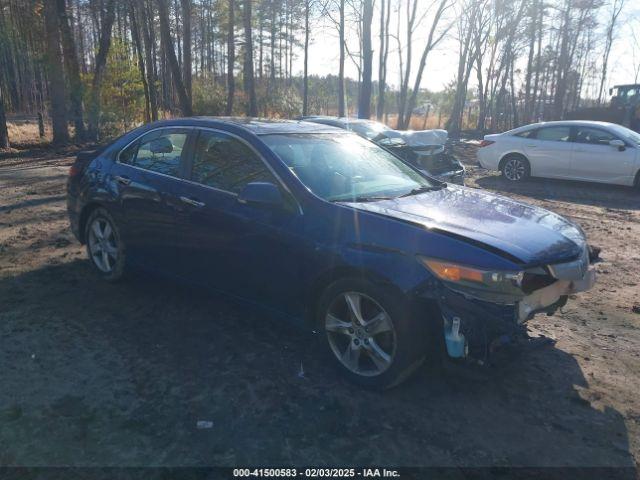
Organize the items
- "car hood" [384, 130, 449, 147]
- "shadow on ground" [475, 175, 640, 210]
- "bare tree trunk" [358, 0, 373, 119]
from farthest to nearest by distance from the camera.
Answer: "bare tree trunk" [358, 0, 373, 119], "car hood" [384, 130, 449, 147], "shadow on ground" [475, 175, 640, 210]

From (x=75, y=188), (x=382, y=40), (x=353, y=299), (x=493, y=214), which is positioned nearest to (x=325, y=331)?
(x=353, y=299)

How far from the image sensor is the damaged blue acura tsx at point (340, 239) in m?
3.13

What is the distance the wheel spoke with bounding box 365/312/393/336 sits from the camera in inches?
130

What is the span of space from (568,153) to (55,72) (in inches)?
603

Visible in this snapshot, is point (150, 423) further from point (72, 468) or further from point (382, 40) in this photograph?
point (382, 40)

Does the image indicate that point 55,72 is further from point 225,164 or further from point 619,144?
point 619,144

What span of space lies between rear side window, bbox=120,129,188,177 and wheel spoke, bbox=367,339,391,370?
2220 mm

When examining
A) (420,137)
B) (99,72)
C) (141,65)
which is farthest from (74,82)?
(420,137)

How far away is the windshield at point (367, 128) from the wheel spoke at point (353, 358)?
27.5 ft

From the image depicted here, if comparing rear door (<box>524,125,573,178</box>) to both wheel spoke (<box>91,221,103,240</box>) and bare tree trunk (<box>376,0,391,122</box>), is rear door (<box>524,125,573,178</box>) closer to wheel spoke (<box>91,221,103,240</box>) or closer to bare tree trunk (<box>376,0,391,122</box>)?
wheel spoke (<box>91,221,103,240</box>)

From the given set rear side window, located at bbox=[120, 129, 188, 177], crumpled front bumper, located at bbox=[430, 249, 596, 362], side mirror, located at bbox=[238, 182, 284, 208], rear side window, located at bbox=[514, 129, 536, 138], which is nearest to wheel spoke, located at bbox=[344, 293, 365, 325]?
crumpled front bumper, located at bbox=[430, 249, 596, 362]

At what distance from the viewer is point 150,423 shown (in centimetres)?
305

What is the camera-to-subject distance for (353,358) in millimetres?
3523

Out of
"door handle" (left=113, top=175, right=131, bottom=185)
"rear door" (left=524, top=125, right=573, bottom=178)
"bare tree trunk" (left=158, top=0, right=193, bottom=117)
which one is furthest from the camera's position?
"bare tree trunk" (left=158, top=0, right=193, bottom=117)
